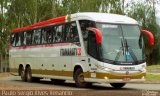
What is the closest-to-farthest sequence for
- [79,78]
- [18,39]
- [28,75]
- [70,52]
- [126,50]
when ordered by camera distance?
[126,50]
[79,78]
[70,52]
[28,75]
[18,39]

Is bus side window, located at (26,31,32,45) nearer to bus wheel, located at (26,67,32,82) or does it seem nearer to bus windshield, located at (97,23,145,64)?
bus wheel, located at (26,67,32,82)

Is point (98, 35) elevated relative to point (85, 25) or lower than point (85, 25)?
lower

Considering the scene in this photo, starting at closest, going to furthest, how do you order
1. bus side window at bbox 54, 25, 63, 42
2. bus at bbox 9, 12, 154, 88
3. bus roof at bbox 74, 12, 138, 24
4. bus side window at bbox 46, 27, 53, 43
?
bus at bbox 9, 12, 154, 88
bus roof at bbox 74, 12, 138, 24
bus side window at bbox 54, 25, 63, 42
bus side window at bbox 46, 27, 53, 43

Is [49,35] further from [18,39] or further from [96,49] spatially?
[18,39]

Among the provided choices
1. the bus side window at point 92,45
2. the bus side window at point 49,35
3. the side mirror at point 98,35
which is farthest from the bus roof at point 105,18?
the bus side window at point 49,35

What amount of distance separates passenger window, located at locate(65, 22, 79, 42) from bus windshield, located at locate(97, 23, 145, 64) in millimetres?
1833

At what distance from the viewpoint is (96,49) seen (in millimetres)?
23250

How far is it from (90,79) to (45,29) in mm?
6433

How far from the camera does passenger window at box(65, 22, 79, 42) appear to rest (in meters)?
25.0

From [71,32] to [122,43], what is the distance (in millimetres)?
3269

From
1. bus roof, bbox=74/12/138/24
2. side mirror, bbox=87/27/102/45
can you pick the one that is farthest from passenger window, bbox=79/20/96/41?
side mirror, bbox=87/27/102/45

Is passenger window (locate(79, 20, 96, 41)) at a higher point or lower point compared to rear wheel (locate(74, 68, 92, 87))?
higher

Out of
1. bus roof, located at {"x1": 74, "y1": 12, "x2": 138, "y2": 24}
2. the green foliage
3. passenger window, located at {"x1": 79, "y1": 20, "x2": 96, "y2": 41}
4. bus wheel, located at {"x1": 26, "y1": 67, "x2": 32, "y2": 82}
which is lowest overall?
bus wheel, located at {"x1": 26, "y1": 67, "x2": 32, "y2": 82}

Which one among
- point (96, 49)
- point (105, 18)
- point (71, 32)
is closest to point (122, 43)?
point (96, 49)
